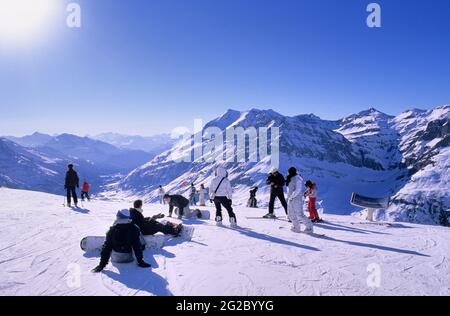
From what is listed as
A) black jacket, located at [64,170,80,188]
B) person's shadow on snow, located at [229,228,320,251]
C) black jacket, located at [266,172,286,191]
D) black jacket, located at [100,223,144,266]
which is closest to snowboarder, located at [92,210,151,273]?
black jacket, located at [100,223,144,266]

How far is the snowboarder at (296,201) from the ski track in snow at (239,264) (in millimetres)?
659

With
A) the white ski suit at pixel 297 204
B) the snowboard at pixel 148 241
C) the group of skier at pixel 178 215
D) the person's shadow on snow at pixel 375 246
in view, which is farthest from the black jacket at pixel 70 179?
the person's shadow on snow at pixel 375 246

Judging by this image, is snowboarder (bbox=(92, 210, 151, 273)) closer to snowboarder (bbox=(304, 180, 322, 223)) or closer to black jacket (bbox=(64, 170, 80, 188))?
snowboarder (bbox=(304, 180, 322, 223))

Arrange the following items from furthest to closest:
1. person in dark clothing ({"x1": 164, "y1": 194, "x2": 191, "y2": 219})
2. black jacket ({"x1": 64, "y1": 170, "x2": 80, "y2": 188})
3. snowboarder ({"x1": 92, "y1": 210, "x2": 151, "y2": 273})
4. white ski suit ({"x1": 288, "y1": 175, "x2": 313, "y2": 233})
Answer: black jacket ({"x1": 64, "y1": 170, "x2": 80, "y2": 188}) < person in dark clothing ({"x1": 164, "y1": 194, "x2": 191, "y2": 219}) < white ski suit ({"x1": 288, "y1": 175, "x2": 313, "y2": 233}) < snowboarder ({"x1": 92, "y1": 210, "x2": 151, "y2": 273})

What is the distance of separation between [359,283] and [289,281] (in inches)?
61.9

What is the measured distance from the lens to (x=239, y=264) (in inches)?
364

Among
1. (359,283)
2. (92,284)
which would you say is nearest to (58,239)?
(92,284)

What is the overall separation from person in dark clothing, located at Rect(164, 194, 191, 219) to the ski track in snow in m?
2.69

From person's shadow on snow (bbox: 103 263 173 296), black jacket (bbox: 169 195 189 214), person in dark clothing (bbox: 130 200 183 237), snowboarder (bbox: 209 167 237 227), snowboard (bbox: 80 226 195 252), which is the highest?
snowboarder (bbox: 209 167 237 227)

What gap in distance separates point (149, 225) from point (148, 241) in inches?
30.7

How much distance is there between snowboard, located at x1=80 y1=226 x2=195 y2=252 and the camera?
10242mm

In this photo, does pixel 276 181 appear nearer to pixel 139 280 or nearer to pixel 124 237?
pixel 124 237

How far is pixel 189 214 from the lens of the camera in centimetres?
1798
